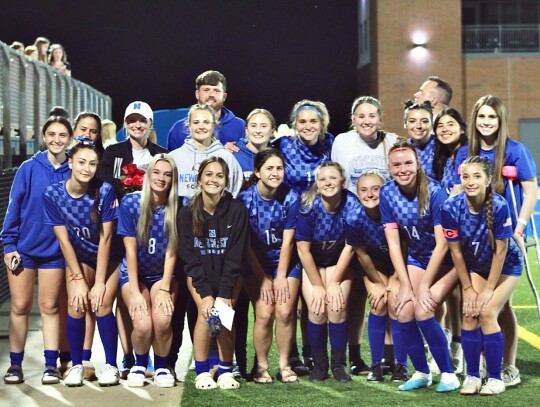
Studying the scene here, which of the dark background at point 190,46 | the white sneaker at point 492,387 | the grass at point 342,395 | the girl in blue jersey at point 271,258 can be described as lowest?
the grass at point 342,395

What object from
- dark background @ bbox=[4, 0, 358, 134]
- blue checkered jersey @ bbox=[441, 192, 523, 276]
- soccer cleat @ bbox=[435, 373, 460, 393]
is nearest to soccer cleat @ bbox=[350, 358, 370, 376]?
soccer cleat @ bbox=[435, 373, 460, 393]

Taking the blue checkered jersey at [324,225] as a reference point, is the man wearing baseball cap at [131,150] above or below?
above

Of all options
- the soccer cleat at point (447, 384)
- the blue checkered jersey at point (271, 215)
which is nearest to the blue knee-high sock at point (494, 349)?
the soccer cleat at point (447, 384)

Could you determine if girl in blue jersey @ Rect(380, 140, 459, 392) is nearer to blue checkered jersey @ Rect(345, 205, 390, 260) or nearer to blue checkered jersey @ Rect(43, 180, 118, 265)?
blue checkered jersey @ Rect(345, 205, 390, 260)

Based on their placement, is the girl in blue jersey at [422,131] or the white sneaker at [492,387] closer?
the white sneaker at [492,387]

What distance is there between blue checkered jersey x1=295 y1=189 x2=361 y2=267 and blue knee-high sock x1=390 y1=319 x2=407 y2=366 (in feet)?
2.18

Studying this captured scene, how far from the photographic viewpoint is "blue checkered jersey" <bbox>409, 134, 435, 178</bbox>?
285 inches

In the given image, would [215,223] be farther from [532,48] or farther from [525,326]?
[532,48]

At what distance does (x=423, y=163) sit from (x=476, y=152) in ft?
1.89

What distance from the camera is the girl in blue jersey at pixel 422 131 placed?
23.8ft

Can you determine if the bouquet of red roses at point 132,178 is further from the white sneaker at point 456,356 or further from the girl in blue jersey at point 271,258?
the white sneaker at point 456,356

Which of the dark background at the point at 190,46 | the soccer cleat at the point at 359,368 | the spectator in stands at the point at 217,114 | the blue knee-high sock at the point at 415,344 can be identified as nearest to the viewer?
the blue knee-high sock at the point at 415,344

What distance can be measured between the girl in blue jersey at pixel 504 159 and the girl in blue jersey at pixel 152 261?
2.01 m

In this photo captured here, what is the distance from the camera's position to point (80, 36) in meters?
34.2
